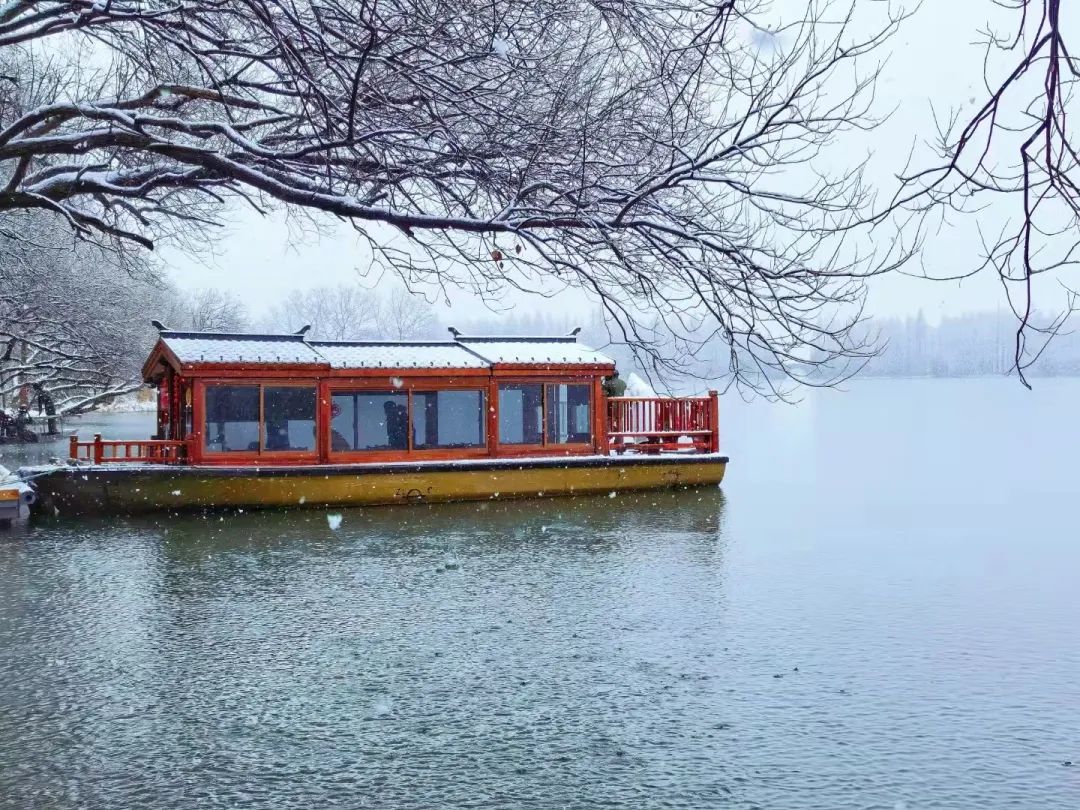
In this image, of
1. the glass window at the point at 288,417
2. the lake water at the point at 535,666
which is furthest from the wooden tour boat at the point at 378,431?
the lake water at the point at 535,666

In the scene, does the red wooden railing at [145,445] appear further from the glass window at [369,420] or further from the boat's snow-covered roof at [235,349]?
the glass window at [369,420]

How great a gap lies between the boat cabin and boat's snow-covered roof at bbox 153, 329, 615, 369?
28 mm

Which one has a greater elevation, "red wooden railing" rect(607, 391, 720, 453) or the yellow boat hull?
"red wooden railing" rect(607, 391, 720, 453)

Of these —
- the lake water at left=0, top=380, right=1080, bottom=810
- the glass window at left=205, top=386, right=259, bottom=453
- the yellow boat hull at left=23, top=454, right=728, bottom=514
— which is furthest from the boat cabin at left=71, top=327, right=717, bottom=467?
the lake water at left=0, top=380, right=1080, bottom=810

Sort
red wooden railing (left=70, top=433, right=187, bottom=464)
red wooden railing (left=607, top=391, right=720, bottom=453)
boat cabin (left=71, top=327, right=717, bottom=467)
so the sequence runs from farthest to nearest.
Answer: red wooden railing (left=607, top=391, right=720, bottom=453)
boat cabin (left=71, top=327, right=717, bottom=467)
red wooden railing (left=70, top=433, right=187, bottom=464)

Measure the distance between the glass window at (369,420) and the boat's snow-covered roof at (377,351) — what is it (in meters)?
0.70

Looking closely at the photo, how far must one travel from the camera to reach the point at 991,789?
6.52 m

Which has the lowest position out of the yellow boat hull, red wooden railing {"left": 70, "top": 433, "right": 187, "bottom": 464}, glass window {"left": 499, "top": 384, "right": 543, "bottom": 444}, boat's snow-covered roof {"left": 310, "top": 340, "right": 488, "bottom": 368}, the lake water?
the lake water

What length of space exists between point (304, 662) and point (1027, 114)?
691 cm

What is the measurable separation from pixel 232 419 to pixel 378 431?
285 centimetres

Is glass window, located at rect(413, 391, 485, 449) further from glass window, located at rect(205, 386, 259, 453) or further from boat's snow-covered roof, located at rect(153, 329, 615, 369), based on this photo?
glass window, located at rect(205, 386, 259, 453)

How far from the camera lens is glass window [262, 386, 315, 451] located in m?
20.9

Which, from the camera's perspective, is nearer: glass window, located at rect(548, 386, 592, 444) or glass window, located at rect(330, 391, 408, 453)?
glass window, located at rect(330, 391, 408, 453)

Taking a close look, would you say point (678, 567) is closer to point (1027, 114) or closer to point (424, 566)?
point (424, 566)
